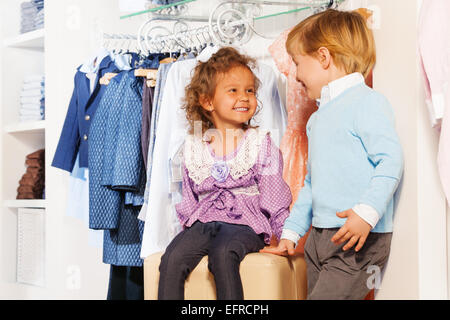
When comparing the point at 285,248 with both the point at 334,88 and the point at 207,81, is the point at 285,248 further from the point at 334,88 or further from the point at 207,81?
the point at 207,81

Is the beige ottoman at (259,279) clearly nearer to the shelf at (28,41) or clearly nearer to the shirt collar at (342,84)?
the shirt collar at (342,84)

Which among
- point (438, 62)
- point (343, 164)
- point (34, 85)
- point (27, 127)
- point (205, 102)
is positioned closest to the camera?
point (438, 62)

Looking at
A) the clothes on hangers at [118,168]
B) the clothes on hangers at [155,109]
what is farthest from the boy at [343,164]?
the clothes on hangers at [118,168]

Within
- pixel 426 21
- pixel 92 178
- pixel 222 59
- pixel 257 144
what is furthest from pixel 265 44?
pixel 426 21

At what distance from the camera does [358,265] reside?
1218 millimetres

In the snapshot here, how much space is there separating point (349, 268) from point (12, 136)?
6.31ft

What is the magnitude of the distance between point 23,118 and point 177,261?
158 centimetres

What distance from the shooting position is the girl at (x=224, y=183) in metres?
1.37

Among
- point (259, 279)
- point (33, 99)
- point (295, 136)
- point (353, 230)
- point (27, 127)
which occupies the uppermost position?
point (33, 99)

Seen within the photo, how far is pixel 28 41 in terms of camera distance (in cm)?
258

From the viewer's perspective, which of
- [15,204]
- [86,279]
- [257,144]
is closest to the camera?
[257,144]

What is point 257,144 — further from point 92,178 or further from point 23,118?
point 23,118

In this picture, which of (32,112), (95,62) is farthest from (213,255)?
(32,112)

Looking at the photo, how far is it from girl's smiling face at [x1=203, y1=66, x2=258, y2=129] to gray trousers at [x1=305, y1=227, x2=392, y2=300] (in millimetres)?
471
